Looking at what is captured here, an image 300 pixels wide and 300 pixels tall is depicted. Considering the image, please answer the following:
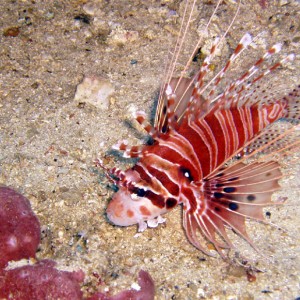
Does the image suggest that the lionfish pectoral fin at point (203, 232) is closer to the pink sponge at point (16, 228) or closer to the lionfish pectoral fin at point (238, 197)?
the lionfish pectoral fin at point (238, 197)

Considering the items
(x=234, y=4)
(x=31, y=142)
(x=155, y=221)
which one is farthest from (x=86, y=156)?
(x=234, y=4)

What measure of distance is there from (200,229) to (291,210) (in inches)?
40.5

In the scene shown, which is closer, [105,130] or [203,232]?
[203,232]

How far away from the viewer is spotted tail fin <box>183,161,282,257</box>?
3.42 m

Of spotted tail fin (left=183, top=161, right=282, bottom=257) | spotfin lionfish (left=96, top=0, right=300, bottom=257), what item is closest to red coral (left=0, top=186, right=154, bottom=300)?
spotfin lionfish (left=96, top=0, right=300, bottom=257)

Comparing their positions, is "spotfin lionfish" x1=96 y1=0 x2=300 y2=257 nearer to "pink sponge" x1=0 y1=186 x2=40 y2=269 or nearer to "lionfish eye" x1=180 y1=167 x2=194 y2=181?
"lionfish eye" x1=180 y1=167 x2=194 y2=181

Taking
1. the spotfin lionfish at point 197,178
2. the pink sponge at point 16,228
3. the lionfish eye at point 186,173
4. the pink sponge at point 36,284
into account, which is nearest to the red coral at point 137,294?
the pink sponge at point 36,284

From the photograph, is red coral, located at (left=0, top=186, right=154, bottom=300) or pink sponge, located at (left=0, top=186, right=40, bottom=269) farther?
pink sponge, located at (left=0, top=186, right=40, bottom=269)

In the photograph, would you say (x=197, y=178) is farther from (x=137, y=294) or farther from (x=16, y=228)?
(x=16, y=228)

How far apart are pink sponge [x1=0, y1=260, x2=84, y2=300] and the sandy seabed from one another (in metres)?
0.18

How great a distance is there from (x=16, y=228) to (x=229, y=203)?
205cm

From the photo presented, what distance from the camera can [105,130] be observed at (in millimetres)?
4492

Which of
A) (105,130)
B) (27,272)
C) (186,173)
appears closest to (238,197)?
(186,173)

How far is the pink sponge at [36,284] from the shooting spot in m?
2.79
